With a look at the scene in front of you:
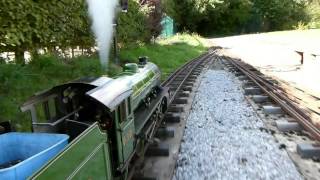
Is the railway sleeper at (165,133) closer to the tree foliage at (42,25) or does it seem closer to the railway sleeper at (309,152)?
the railway sleeper at (309,152)

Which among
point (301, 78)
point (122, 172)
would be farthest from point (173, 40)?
point (122, 172)

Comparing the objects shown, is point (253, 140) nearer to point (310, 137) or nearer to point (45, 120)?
point (310, 137)

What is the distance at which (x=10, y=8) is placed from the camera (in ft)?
27.8

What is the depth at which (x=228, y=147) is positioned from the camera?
27.2ft

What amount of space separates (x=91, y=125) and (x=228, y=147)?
454 centimetres

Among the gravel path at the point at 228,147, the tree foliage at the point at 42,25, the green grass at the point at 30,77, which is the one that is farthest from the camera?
the tree foliage at the point at 42,25

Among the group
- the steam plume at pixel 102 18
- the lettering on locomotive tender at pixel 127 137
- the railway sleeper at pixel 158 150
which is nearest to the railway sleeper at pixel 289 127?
the railway sleeper at pixel 158 150

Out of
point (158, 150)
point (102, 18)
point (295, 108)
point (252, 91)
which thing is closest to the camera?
point (158, 150)

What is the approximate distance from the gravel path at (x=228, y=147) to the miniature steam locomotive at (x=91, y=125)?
1.27 metres

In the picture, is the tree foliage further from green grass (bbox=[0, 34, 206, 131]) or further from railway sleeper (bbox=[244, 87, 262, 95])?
railway sleeper (bbox=[244, 87, 262, 95])

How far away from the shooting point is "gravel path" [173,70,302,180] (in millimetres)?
6973

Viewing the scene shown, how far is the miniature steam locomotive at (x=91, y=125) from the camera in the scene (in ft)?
13.2

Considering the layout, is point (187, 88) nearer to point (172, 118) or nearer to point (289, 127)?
point (172, 118)

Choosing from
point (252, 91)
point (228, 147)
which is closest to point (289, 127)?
point (228, 147)
